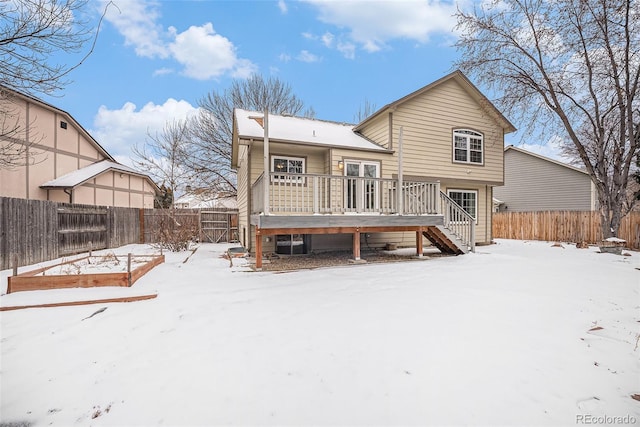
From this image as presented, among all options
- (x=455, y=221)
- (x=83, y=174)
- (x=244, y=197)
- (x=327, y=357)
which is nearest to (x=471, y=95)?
(x=455, y=221)

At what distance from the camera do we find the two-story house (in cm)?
762

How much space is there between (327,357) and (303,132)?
867cm

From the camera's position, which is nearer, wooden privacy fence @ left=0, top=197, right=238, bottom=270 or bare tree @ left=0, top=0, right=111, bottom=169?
bare tree @ left=0, top=0, right=111, bottom=169

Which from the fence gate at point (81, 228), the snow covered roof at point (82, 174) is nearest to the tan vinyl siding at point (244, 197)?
the fence gate at point (81, 228)

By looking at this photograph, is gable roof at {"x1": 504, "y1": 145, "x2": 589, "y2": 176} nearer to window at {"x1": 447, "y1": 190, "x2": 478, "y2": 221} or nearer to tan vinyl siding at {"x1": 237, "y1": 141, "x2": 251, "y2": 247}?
window at {"x1": 447, "y1": 190, "x2": 478, "y2": 221}

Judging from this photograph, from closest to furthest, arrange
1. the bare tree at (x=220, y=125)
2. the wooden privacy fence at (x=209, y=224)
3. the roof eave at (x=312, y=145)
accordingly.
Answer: the roof eave at (x=312, y=145)
the wooden privacy fence at (x=209, y=224)
the bare tree at (x=220, y=125)

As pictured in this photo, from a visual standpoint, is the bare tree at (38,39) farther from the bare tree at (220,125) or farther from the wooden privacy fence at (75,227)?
the bare tree at (220,125)

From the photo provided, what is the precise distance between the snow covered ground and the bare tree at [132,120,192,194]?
38.4 feet

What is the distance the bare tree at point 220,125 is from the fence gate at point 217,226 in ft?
14.3

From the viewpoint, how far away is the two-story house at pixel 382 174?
7.62 m

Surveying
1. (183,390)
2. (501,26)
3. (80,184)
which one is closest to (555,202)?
(501,26)

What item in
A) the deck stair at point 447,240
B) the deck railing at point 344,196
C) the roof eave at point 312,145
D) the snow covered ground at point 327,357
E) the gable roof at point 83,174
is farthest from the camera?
the gable roof at point 83,174

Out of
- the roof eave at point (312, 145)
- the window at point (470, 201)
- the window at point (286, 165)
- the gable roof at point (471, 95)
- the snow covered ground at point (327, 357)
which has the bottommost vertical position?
the snow covered ground at point (327, 357)

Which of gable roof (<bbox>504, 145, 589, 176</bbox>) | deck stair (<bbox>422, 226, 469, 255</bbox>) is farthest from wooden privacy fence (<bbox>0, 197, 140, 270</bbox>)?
gable roof (<bbox>504, 145, 589, 176</bbox>)
